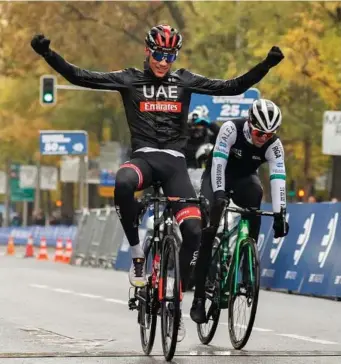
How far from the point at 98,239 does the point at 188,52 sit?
12.2 meters

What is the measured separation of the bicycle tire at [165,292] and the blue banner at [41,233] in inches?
1609

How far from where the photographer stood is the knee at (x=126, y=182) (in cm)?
930

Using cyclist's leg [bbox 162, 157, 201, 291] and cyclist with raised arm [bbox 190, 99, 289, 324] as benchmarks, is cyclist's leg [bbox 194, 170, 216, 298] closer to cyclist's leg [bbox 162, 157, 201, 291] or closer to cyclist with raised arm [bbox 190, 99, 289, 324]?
cyclist with raised arm [bbox 190, 99, 289, 324]

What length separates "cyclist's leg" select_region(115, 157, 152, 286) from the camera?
9312 mm

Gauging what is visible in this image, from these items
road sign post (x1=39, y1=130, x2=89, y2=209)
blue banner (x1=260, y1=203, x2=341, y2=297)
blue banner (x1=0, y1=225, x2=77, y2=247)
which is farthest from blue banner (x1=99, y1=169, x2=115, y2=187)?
blue banner (x1=260, y1=203, x2=341, y2=297)

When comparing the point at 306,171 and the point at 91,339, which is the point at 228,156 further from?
the point at 306,171

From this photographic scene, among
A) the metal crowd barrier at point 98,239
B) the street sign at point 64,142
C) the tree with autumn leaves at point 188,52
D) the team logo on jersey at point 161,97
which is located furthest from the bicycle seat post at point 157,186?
the street sign at point 64,142

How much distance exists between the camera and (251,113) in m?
9.95

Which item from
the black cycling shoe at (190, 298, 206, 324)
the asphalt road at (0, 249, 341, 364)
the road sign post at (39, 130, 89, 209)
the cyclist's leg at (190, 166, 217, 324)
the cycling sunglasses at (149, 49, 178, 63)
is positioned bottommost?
the asphalt road at (0, 249, 341, 364)

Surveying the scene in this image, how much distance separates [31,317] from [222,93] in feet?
13.3

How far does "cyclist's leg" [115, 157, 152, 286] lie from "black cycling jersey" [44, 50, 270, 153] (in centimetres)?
22

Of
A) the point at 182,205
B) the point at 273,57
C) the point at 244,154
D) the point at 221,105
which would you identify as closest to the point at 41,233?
the point at 221,105

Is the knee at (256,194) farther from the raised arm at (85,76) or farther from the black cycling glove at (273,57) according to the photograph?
the raised arm at (85,76)

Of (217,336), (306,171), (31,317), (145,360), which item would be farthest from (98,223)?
(145,360)
